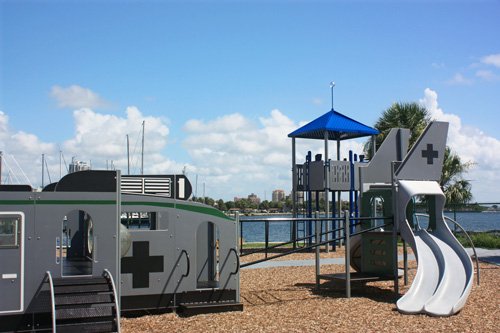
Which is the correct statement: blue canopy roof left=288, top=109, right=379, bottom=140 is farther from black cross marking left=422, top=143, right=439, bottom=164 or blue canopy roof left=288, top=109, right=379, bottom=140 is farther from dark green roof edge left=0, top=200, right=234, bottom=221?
dark green roof edge left=0, top=200, right=234, bottom=221

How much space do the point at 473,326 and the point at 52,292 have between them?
6384 millimetres

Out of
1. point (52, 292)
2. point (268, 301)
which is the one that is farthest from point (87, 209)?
point (268, 301)

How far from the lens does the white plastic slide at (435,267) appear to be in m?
10.0

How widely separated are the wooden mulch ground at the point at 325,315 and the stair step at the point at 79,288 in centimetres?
87

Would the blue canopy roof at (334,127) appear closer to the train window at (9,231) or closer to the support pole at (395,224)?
the support pole at (395,224)

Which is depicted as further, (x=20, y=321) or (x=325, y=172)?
(x=325, y=172)

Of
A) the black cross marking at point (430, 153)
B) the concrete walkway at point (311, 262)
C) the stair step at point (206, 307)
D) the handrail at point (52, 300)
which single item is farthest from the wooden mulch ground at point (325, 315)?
the concrete walkway at point (311, 262)

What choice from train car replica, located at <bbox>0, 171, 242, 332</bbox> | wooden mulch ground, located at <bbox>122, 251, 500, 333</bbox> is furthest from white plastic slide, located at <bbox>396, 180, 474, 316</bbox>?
train car replica, located at <bbox>0, 171, 242, 332</bbox>

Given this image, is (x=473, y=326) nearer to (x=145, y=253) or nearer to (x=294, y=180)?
(x=145, y=253)

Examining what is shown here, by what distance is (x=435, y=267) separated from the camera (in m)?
11.1

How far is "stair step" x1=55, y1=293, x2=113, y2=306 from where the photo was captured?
7742 millimetres

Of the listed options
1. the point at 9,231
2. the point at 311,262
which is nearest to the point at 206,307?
the point at 9,231

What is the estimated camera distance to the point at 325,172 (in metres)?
20.6

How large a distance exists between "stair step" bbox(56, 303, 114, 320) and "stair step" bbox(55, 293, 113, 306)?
0.07 m
